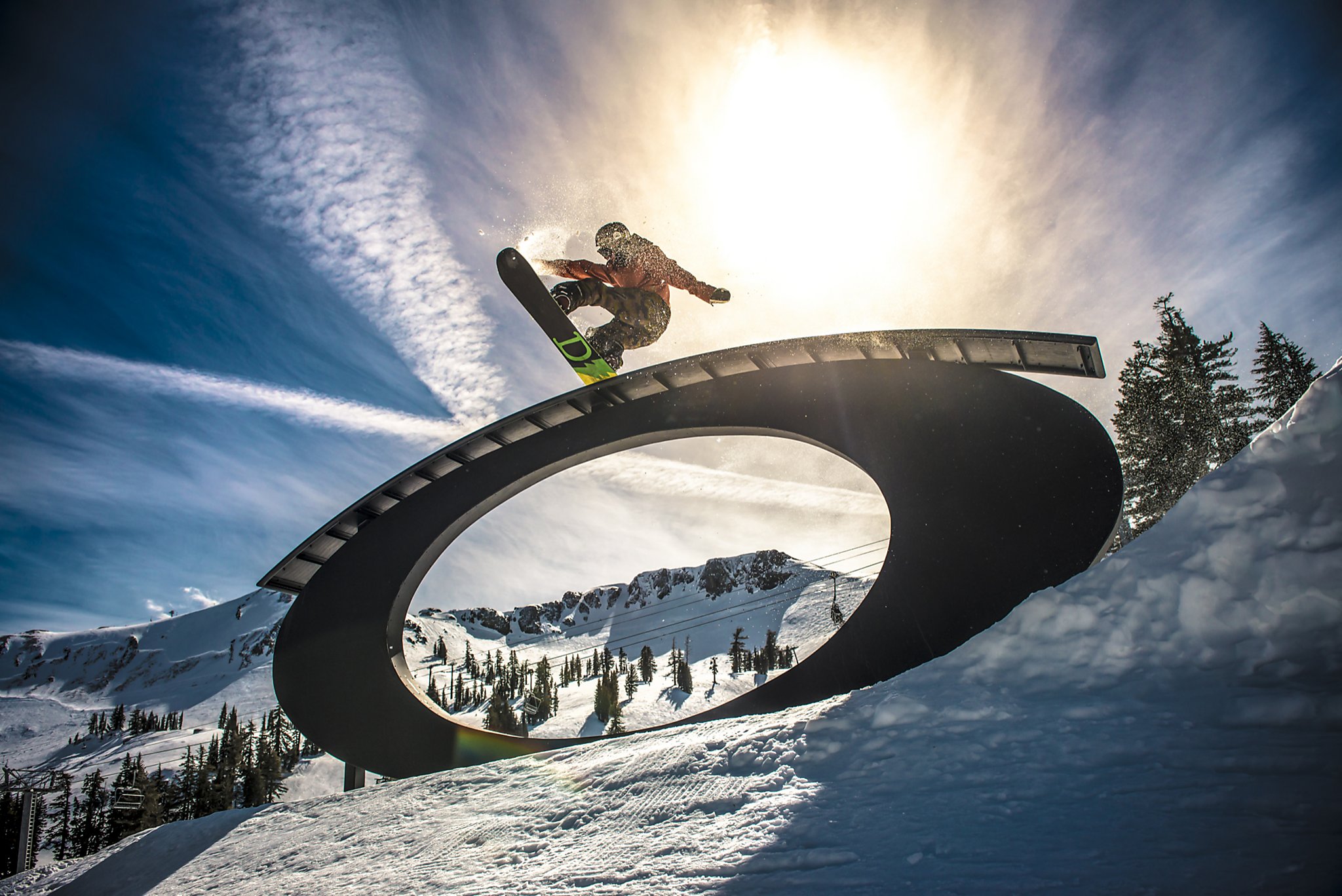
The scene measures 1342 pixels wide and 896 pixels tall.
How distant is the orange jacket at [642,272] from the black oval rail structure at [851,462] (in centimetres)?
120

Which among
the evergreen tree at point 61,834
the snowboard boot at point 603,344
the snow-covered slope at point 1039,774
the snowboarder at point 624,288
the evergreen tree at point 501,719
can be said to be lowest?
the evergreen tree at point 61,834

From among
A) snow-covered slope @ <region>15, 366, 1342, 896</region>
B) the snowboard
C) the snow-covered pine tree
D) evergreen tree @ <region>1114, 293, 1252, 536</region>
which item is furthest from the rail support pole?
the snow-covered pine tree

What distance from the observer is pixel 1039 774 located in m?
3.05

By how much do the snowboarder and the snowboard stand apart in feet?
0.50

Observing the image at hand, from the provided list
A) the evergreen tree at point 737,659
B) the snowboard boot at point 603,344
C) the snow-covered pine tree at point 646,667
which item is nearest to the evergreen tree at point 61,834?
the snowboard boot at point 603,344

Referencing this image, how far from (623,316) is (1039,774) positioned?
683 centimetres

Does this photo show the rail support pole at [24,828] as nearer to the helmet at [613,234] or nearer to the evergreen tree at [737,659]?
the helmet at [613,234]

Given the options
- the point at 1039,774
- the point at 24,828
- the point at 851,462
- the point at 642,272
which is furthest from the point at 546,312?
the point at 24,828

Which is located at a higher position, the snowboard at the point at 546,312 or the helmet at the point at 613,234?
the helmet at the point at 613,234

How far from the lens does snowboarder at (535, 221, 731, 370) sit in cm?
786

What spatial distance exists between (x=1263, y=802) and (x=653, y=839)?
2738mm

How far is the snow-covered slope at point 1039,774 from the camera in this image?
2338 millimetres

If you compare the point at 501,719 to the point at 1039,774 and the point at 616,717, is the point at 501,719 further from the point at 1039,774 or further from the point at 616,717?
the point at 1039,774

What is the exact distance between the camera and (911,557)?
7.55 meters
